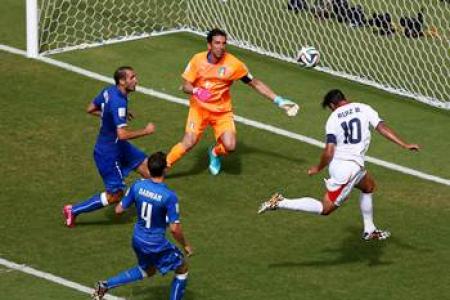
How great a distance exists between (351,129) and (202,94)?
328 centimetres

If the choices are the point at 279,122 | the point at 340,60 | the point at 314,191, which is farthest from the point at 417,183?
the point at 340,60

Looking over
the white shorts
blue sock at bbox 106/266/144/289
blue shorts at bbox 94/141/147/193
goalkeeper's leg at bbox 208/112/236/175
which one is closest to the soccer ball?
goalkeeper's leg at bbox 208/112/236/175

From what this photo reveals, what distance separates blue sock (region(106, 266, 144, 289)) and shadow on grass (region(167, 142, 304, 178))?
4.63 m

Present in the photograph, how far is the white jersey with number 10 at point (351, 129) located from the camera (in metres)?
16.7

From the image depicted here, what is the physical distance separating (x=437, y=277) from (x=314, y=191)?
3.09 metres

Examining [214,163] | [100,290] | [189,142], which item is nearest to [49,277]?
[100,290]

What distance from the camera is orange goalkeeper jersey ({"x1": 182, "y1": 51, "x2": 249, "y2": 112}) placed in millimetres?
19250

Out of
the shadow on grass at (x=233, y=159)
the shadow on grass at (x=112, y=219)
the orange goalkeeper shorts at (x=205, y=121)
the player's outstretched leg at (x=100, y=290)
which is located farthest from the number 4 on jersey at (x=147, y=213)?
the shadow on grass at (x=233, y=159)

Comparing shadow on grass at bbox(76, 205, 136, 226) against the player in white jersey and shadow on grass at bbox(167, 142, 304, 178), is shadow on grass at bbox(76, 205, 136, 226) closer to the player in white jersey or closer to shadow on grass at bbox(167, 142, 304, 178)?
shadow on grass at bbox(167, 142, 304, 178)

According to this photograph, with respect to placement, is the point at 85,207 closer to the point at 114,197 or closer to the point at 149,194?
the point at 114,197

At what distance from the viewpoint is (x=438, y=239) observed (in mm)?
17828

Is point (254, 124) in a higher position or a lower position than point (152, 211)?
higher

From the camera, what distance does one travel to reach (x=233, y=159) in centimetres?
2039

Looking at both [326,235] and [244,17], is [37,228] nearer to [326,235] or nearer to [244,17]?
[326,235]
